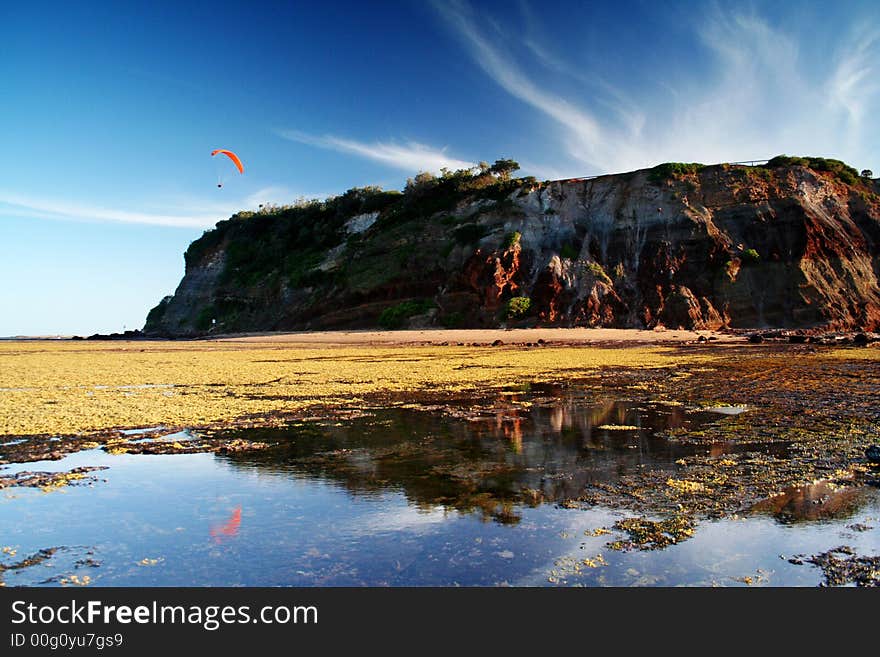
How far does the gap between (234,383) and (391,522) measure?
1475 centimetres

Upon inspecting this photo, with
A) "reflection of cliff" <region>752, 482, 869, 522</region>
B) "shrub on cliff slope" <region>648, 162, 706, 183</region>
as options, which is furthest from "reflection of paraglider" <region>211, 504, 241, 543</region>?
"shrub on cliff slope" <region>648, 162, 706, 183</region>

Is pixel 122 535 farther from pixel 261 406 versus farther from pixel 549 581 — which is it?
pixel 261 406

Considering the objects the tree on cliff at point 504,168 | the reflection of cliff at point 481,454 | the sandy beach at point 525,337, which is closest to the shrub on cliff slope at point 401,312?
the sandy beach at point 525,337

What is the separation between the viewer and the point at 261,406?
14.5 m

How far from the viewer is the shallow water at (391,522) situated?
496 cm

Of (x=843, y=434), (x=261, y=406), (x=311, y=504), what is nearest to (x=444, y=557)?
(x=311, y=504)

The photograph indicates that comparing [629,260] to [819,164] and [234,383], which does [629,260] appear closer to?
[819,164]

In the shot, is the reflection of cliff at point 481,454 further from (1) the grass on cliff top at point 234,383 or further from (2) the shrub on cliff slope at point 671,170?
(2) the shrub on cliff slope at point 671,170

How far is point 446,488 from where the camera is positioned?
739 cm

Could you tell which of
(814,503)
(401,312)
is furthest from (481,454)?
(401,312)

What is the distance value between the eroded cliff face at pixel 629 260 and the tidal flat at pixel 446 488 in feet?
119

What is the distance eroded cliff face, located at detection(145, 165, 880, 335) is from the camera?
49656 mm
